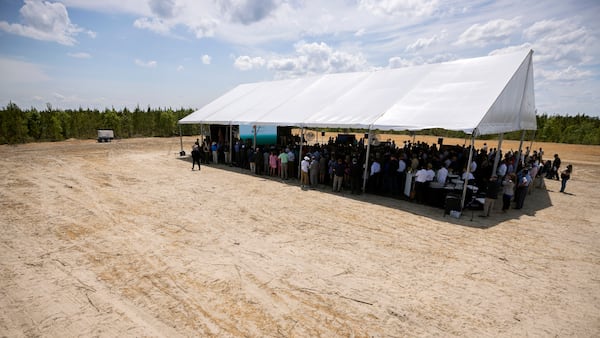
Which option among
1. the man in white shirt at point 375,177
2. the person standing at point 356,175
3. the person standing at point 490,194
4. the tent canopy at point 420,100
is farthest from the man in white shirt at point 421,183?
the person standing at point 356,175

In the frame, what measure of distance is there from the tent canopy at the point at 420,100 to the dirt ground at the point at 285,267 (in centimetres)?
288

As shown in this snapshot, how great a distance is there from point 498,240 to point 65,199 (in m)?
12.2

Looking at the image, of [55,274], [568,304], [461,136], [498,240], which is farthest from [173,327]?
[461,136]

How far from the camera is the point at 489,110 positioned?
862 centimetres

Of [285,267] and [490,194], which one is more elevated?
[490,194]

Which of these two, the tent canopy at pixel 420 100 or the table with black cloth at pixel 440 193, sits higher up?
the tent canopy at pixel 420 100

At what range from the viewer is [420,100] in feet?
34.3

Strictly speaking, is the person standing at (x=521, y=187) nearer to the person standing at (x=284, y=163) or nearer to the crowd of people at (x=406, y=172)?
the crowd of people at (x=406, y=172)

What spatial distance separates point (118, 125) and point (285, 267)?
34.1 m

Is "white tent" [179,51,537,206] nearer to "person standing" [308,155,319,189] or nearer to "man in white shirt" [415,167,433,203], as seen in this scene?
"man in white shirt" [415,167,433,203]

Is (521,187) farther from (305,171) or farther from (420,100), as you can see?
(305,171)

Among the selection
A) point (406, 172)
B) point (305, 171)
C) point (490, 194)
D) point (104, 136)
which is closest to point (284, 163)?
point (305, 171)

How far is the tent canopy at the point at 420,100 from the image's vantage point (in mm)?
9141

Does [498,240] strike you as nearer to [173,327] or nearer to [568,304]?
[568,304]
